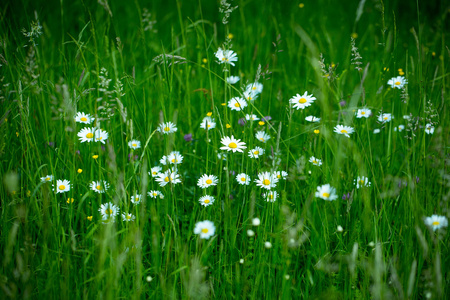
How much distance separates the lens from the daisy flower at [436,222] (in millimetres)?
1163

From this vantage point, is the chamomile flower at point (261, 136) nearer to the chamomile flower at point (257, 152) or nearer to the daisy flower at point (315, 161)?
the chamomile flower at point (257, 152)

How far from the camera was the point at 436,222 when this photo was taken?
1229 millimetres

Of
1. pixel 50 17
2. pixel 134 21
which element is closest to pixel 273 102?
pixel 134 21

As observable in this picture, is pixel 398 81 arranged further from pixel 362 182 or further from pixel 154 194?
pixel 154 194

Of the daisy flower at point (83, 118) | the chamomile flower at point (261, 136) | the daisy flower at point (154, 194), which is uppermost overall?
the daisy flower at point (83, 118)

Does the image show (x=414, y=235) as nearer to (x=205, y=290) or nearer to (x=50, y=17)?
(x=205, y=290)

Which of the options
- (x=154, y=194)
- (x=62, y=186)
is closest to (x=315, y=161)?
(x=154, y=194)

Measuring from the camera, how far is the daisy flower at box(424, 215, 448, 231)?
1.16m

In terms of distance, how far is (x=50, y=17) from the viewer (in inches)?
139

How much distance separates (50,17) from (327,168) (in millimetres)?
3251

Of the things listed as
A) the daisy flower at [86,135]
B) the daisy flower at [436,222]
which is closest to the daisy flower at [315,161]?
the daisy flower at [436,222]

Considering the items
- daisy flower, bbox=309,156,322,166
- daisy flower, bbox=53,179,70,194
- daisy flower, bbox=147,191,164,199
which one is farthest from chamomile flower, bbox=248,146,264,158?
daisy flower, bbox=53,179,70,194

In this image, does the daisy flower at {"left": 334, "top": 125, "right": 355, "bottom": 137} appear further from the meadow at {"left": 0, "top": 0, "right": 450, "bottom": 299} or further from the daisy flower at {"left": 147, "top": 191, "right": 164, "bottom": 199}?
the daisy flower at {"left": 147, "top": 191, "right": 164, "bottom": 199}

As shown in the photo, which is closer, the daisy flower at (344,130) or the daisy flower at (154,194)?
the daisy flower at (154,194)
